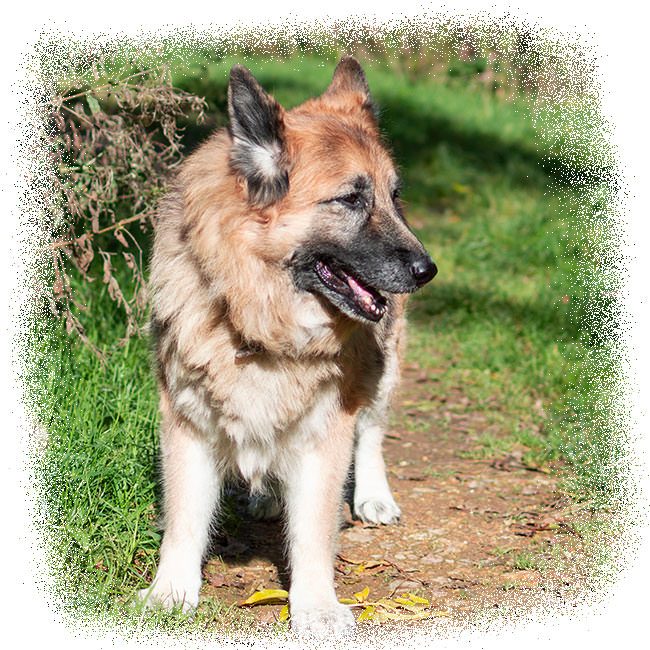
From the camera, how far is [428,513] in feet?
13.9

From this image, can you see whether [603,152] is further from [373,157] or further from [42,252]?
[42,252]

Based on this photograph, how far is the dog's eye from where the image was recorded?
3172mm

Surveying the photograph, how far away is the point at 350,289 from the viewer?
3.22 metres

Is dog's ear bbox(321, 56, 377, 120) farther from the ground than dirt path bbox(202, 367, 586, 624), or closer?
farther from the ground

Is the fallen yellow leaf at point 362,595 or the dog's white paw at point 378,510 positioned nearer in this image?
the fallen yellow leaf at point 362,595

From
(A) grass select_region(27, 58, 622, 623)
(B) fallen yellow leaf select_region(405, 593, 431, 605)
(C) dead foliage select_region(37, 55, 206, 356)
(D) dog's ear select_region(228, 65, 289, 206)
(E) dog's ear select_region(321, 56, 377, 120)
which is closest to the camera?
(D) dog's ear select_region(228, 65, 289, 206)

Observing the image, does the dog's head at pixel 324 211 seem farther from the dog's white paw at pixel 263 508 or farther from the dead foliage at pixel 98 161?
the dog's white paw at pixel 263 508

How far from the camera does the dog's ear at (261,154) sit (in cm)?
309

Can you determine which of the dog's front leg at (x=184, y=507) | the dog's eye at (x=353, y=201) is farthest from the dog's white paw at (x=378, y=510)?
the dog's eye at (x=353, y=201)

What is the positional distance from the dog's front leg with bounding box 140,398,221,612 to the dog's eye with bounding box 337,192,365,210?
113cm

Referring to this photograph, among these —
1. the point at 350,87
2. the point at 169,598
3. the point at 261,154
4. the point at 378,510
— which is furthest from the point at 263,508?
the point at 350,87

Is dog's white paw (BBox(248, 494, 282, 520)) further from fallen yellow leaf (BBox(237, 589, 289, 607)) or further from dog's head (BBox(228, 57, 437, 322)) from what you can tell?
dog's head (BBox(228, 57, 437, 322))

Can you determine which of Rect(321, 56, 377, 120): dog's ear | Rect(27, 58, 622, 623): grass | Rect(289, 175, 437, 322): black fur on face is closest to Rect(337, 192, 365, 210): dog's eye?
Rect(289, 175, 437, 322): black fur on face

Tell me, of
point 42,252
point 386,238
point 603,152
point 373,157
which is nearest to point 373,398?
point 386,238
